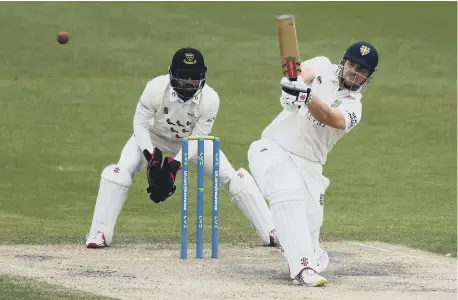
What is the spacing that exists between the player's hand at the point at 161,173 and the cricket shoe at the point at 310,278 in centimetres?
167

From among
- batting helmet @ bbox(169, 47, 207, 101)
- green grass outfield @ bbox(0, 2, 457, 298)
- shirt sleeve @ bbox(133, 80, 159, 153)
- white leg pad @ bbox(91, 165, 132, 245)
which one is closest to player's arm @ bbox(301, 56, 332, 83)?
batting helmet @ bbox(169, 47, 207, 101)

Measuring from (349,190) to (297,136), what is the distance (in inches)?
209

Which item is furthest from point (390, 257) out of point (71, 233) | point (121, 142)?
point (121, 142)

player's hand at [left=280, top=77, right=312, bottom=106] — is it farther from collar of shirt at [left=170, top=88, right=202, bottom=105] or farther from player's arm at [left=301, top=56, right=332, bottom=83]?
collar of shirt at [left=170, top=88, right=202, bottom=105]

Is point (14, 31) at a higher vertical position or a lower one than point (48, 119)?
higher

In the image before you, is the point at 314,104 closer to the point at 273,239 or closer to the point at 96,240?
the point at 273,239

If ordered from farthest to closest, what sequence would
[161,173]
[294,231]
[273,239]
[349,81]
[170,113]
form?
1. [273,239]
2. [170,113]
3. [161,173]
4. [349,81]
5. [294,231]

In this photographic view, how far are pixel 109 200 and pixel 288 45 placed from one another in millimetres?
2494

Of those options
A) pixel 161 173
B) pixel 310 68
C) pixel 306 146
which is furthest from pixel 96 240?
pixel 310 68

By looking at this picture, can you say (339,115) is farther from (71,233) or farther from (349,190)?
(349,190)

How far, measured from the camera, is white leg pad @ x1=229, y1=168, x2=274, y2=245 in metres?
10.5

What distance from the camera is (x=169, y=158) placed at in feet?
32.7

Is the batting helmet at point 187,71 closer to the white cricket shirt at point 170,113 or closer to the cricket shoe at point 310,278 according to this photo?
the white cricket shirt at point 170,113

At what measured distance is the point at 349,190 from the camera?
565 inches
